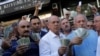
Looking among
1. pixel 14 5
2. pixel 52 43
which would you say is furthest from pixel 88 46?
pixel 14 5

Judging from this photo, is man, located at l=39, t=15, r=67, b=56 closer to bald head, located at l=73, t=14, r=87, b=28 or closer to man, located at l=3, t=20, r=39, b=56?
man, located at l=3, t=20, r=39, b=56

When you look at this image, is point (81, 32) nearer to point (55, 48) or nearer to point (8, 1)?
point (55, 48)

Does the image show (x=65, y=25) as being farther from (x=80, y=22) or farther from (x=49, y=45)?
(x=49, y=45)

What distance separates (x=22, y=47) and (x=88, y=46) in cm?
96

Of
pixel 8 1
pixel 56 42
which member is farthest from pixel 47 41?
pixel 8 1

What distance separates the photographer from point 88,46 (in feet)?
17.7

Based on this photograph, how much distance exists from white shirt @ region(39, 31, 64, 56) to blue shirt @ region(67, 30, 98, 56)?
243 millimetres

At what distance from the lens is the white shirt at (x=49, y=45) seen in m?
5.41

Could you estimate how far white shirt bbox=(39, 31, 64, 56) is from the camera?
541 centimetres

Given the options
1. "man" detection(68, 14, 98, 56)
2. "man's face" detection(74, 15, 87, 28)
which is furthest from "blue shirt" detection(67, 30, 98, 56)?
"man's face" detection(74, 15, 87, 28)

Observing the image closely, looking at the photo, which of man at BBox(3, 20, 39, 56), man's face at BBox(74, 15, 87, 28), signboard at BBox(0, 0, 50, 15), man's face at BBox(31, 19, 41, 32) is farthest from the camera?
signboard at BBox(0, 0, 50, 15)

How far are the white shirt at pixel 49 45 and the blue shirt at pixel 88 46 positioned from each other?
243mm

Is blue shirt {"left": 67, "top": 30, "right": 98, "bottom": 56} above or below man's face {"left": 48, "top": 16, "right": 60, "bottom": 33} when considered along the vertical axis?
below

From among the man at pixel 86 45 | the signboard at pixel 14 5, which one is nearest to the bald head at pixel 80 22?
the man at pixel 86 45
